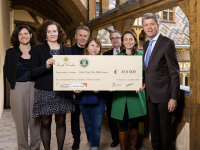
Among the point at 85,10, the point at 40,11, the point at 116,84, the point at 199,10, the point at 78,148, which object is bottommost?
the point at 78,148

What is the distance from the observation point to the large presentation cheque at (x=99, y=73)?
2.08 meters

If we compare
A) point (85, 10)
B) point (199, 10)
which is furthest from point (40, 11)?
point (199, 10)

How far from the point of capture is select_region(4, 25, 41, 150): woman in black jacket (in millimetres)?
2350

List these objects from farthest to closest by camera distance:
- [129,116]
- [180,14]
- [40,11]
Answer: [180,14] < [40,11] < [129,116]

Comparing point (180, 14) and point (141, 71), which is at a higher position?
point (180, 14)

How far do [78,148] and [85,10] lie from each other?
421 cm

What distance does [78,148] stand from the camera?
9.46 feet

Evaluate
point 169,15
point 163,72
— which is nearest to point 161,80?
point 163,72

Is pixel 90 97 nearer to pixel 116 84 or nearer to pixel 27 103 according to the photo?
pixel 116 84

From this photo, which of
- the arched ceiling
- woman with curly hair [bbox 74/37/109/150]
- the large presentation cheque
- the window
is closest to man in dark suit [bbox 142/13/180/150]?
the large presentation cheque

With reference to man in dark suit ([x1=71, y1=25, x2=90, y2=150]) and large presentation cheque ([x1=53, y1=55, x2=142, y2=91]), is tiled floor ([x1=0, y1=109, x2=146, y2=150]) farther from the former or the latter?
large presentation cheque ([x1=53, y1=55, x2=142, y2=91])

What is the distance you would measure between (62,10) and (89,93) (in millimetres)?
6015

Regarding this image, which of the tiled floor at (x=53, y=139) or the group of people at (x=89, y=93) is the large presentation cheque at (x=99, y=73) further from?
the tiled floor at (x=53, y=139)

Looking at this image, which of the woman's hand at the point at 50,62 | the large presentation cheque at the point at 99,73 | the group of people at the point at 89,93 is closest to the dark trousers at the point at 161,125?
the group of people at the point at 89,93
